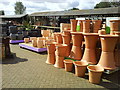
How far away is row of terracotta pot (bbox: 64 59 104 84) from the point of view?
3948 mm

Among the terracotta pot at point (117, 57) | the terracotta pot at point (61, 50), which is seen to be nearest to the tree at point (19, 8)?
the terracotta pot at point (61, 50)

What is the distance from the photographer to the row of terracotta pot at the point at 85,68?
13.0 ft

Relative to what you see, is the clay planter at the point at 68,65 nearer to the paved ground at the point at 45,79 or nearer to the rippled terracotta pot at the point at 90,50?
the paved ground at the point at 45,79

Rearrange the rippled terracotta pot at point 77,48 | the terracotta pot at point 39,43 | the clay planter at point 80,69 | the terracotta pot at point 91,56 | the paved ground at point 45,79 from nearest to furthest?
the paved ground at point 45,79, the clay planter at point 80,69, the terracotta pot at point 91,56, the rippled terracotta pot at point 77,48, the terracotta pot at point 39,43

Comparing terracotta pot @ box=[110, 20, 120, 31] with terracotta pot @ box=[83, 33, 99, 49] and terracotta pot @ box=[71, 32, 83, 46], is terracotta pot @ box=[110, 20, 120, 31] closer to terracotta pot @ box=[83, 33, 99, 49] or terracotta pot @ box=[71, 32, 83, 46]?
terracotta pot @ box=[83, 33, 99, 49]

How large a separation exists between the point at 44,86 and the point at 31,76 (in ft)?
2.95

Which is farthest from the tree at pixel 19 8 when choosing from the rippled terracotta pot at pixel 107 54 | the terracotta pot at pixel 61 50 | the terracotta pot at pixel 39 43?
the rippled terracotta pot at pixel 107 54

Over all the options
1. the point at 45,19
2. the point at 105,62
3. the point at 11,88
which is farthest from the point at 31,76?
the point at 45,19

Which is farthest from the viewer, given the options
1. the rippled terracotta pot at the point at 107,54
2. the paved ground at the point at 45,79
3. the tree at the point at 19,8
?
the tree at the point at 19,8

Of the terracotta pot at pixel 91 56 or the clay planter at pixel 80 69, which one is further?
the terracotta pot at pixel 91 56

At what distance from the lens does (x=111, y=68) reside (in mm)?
4180

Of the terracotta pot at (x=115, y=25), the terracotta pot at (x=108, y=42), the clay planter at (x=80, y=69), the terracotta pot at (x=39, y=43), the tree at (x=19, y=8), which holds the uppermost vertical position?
the tree at (x=19, y=8)

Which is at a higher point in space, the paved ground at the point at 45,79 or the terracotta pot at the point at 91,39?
the terracotta pot at the point at 91,39

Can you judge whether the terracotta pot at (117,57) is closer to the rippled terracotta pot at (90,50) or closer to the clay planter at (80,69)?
the rippled terracotta pot at (90,50)
